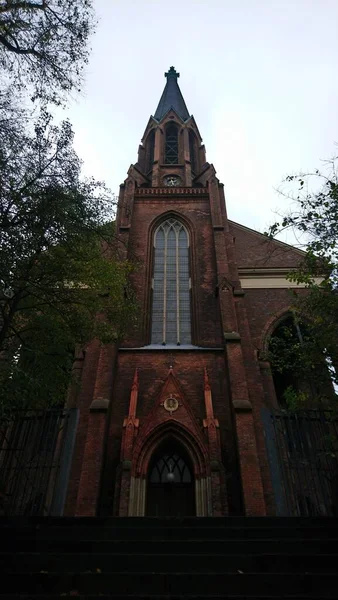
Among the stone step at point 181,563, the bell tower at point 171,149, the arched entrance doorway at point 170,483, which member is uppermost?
the bell tower at point 171,149

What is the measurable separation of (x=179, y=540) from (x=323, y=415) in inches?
266

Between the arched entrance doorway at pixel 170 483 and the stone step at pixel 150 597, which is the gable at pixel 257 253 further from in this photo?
the stone step at pixel 150 597

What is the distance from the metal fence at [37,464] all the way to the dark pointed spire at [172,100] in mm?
25291

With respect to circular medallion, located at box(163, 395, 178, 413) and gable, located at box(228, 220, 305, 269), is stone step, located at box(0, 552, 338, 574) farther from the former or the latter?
gable, located at box(228, 220, 305, 269)

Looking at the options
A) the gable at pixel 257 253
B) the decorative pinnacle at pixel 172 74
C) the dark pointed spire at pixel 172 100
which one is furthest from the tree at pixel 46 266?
the decorative pinnacle at pixel 172 74

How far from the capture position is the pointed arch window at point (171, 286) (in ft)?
50.7

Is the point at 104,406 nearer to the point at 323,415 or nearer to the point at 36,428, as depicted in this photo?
the point at 36,428

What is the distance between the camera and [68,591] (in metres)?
4.89

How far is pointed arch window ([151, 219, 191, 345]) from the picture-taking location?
50.7 feet

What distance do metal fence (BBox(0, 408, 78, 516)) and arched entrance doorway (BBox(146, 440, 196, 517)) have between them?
8.19ft

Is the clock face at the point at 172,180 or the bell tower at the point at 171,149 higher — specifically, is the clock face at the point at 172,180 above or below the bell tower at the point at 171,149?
below

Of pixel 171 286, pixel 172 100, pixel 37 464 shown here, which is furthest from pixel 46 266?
pixel 172 100

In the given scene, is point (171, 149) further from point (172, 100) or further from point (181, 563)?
point (181, 563)

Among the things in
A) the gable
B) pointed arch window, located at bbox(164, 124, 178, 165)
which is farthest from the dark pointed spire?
the gable
